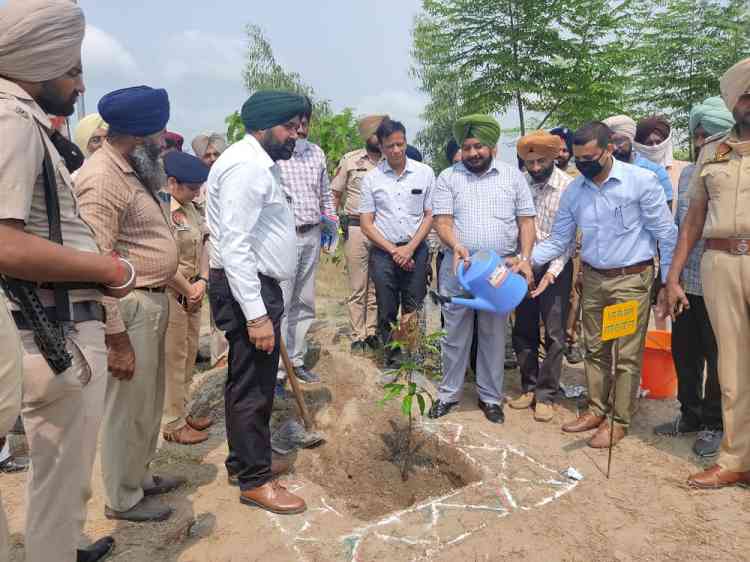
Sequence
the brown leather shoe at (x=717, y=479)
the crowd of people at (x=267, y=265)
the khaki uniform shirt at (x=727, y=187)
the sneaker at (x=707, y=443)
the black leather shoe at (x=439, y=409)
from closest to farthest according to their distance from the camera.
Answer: the crowd of people at (x=267, y=265) → the khaki uniform shirt at (x=727, y=187) → the brown leather shoe at (x=717, y=479) → the sneaker at (x=707, y=443) → the black leather shoe at (x=439, y=409)

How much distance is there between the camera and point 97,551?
2758 mm

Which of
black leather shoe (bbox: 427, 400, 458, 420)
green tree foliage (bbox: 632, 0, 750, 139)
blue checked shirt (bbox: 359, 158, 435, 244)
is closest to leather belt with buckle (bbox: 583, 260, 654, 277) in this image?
black leather shoe (bbox: 427, 400, 458, 420)

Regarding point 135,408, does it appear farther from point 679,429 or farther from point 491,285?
point 679,429

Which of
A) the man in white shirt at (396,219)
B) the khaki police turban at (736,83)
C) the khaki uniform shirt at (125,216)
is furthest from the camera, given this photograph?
the man in white shirt at (396,219)

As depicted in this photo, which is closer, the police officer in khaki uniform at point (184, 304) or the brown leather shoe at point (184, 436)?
the police officer in khaki uniform at point (184, 304)

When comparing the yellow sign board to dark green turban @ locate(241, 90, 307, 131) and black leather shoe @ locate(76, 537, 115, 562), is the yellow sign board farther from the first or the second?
black leather shoe @ locate(76, 537, 115, 562)

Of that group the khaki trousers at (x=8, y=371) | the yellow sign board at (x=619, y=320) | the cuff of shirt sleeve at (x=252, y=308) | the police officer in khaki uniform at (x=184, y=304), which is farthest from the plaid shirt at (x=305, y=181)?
the khaki trousers at (x=8, y=371)

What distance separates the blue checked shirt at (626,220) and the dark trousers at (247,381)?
7.18 ft

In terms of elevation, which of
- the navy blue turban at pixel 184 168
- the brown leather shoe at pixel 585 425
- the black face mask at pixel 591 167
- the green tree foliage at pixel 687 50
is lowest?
the brown leather shoe at pixel 585 425

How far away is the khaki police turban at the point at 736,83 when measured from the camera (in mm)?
3000

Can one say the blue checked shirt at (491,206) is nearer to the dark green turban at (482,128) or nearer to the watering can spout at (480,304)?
the dark green turban at (482,128)

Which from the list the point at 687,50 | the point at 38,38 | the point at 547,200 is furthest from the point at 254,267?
the point at 687,50

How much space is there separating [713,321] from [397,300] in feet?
8.68

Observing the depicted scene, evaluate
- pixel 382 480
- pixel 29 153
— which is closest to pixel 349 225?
pixel 382 480
